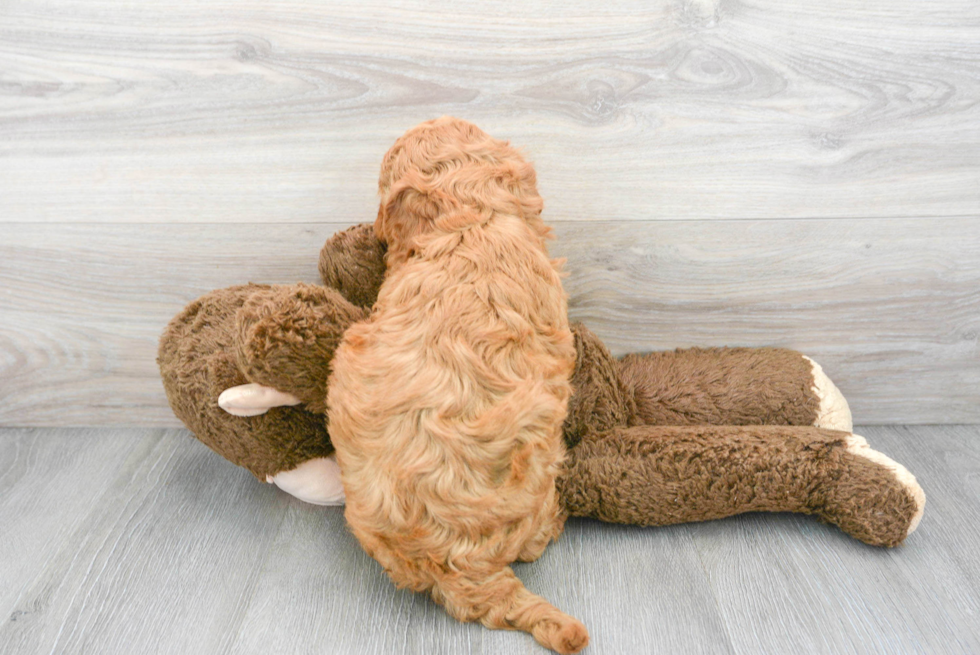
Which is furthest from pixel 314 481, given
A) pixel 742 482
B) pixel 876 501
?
pixel 876 501

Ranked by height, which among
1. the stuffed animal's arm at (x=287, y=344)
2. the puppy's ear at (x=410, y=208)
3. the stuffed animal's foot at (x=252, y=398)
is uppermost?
the puppy's ear at (x=410, y=208)

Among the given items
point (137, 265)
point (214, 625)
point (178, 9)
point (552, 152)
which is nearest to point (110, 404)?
point (137, 265)

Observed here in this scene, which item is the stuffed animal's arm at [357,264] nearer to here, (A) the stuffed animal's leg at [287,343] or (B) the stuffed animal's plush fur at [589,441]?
(B) the stuffed animal's plush fur at [589,441]

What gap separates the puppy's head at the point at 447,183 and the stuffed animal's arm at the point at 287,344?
118 millimetres

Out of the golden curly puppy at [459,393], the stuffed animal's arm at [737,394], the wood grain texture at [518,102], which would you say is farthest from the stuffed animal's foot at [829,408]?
the golden curly puppy at [459,393]

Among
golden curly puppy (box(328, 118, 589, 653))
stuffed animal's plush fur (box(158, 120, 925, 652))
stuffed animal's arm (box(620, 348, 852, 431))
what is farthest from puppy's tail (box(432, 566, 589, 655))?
stuffed animal's arm (box(620, 348, 852, 431))

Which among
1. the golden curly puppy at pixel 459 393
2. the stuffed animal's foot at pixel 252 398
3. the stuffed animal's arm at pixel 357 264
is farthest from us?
the stuffed animal's arm at pixel 357 264

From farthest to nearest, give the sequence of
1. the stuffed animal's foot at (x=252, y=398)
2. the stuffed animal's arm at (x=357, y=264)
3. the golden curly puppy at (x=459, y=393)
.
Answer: the stuffed animal's arm at (x=357, y=264) < the stuffed animal's foot at (x=252, y=398) < the golden curly puppy at (x=459, y=393)

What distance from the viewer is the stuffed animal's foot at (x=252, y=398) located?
2.81 feet

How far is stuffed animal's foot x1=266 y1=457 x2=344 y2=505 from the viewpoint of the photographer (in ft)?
3.27

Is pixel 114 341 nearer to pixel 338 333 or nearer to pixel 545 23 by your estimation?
pixel 338 333

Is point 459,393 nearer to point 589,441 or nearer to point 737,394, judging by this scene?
point 589,441

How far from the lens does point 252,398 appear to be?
2.82 feet

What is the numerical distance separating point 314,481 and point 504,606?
366 mm
